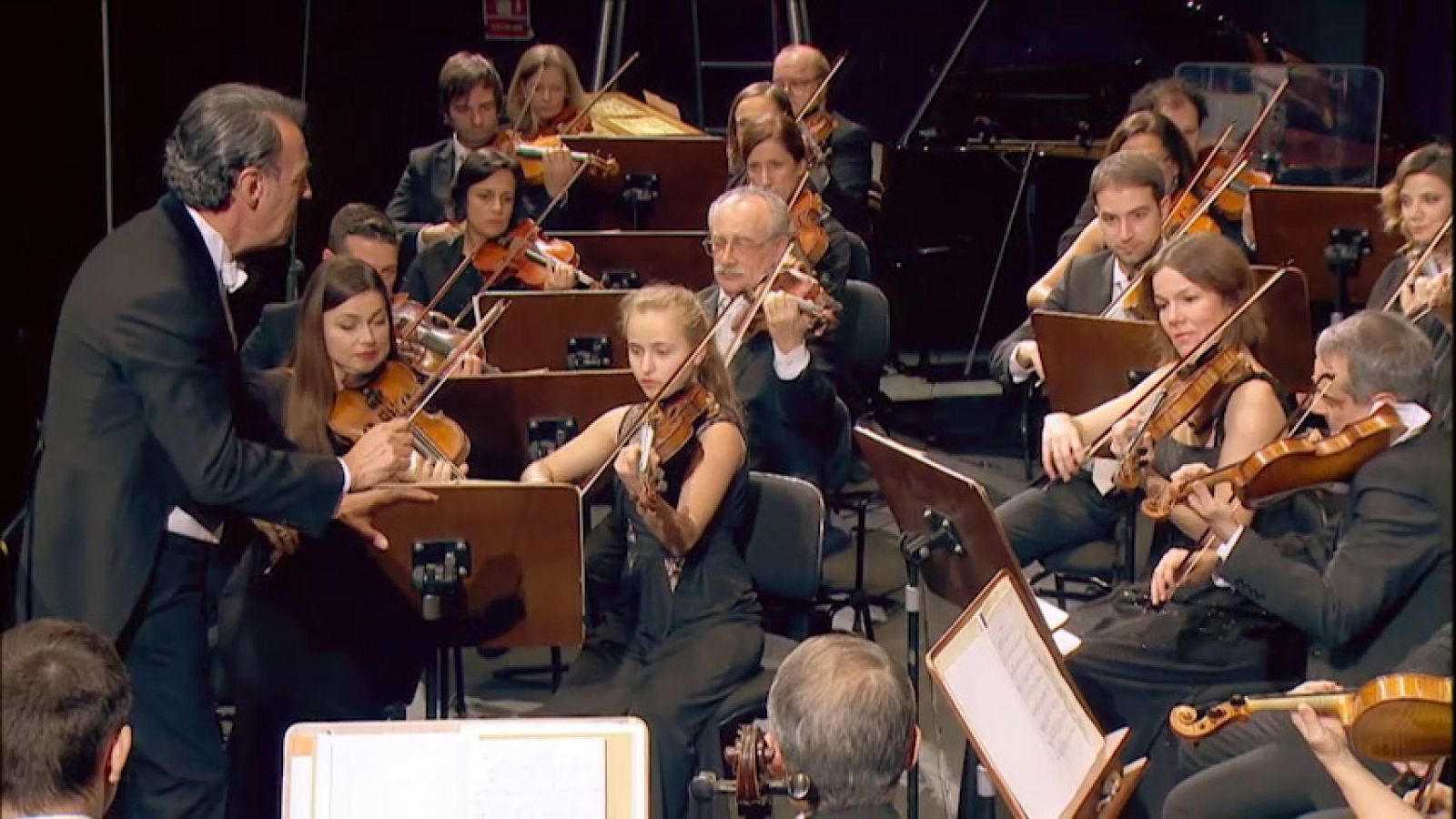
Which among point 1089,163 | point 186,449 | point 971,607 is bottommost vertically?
point 971,607

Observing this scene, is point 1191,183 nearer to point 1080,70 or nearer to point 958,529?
point 1080,70

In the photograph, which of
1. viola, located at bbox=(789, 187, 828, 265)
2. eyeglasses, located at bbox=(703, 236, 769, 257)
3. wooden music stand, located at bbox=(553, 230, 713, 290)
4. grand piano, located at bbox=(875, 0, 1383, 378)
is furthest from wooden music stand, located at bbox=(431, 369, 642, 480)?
grand piano, located at bbox=(875, 0, 1383, 378)

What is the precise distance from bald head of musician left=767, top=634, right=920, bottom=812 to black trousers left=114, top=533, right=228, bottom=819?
1.11 meters

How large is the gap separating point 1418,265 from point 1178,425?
54.2 inches

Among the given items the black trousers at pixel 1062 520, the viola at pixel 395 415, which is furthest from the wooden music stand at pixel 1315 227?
the viola at pixel 395 415

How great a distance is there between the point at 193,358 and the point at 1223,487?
176 centimetres

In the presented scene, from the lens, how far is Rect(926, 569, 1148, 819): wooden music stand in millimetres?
2354

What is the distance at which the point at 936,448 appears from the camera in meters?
6.03

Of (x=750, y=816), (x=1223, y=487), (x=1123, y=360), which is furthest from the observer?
(x=1123, y=360)

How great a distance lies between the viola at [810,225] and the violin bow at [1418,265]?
1.48 metres

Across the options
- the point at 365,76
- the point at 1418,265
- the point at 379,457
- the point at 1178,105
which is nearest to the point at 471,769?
the point at 379,457

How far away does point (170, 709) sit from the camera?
269 cm

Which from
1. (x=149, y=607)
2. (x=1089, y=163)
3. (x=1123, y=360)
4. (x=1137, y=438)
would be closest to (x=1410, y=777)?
(x=1137, y=438)

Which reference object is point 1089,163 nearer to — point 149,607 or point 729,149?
point 729,149
